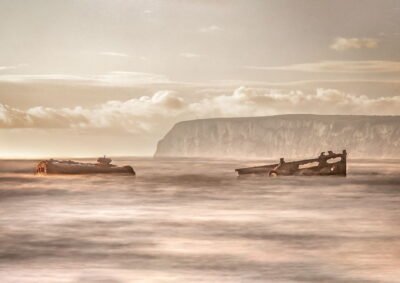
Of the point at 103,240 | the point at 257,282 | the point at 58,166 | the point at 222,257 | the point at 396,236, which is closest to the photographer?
the point at 257,282

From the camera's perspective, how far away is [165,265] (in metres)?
12.4

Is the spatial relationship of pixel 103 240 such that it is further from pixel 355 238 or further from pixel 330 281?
pixel 330 281

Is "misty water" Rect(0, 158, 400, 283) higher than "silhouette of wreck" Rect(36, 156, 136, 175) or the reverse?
the reverse

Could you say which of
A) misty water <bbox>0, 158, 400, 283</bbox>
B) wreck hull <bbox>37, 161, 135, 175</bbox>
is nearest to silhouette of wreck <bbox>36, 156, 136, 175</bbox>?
wreck hull <bbox>37, 161, 135, 175</bbox>

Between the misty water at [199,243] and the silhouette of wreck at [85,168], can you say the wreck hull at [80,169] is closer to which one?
the silhouette of wreck at [85,168]

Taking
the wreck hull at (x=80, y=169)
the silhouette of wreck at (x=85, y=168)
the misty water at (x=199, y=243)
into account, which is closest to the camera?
the misty water at (x=199, y=243)

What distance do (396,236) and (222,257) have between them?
609cm

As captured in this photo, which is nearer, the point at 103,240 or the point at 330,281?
the point at 330,281

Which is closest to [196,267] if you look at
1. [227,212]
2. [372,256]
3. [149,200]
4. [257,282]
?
[257,282]

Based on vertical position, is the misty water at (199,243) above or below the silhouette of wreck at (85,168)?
below

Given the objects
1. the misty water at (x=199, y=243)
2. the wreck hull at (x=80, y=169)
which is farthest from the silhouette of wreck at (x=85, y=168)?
the misty water at (x=199, y=243)

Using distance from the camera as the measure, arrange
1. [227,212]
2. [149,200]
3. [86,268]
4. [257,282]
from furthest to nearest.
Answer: [149,200], [227,212], [86,268], [257,282]

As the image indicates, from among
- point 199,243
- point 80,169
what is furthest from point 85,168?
point 199,243

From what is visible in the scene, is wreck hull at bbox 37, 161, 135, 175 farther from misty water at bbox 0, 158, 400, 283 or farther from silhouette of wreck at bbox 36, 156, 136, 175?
misty water at bbox 0, 158, 400, 283
